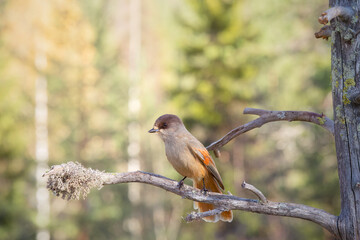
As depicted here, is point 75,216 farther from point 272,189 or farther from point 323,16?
point 323,16

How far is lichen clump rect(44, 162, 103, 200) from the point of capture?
305 cm

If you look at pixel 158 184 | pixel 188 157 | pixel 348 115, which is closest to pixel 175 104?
pixel 188 157

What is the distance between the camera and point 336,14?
292cm

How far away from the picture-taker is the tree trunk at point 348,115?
300cm

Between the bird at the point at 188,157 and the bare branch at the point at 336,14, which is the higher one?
the bare branch at the point at 336,14

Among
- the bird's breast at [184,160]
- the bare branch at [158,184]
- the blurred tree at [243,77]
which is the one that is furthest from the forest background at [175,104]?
the bare branch at [158,184]

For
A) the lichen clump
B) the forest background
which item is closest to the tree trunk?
the lichen clump

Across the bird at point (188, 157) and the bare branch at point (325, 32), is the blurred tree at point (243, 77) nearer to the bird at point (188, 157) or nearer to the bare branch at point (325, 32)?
the bird at point (188, 157)

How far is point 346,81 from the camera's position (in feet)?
10.1

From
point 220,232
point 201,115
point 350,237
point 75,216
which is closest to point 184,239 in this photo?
point 220,232

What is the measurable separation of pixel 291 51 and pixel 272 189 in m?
5.35

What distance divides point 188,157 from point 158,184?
37.4 inches

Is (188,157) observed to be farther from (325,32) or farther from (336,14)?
(336,14)

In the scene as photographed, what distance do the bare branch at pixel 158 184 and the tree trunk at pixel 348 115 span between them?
0.13m
